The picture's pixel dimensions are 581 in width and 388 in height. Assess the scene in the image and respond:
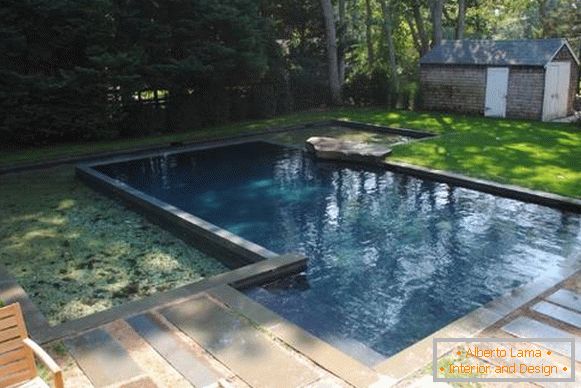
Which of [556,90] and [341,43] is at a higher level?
[341,43]

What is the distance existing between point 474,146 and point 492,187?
12.4 ft

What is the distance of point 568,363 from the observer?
14.1 ft

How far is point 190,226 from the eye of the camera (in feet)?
26.8

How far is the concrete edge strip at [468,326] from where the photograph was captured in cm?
431

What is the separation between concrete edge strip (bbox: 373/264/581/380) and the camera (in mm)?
4309

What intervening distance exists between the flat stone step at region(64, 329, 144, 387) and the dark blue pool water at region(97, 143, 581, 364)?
5.85ft

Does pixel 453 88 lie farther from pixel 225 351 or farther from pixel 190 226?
pixel 225 351

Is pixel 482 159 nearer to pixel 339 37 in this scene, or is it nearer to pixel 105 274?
pixel 105 274

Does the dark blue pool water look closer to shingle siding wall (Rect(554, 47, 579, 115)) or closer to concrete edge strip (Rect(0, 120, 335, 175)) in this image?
concrete edge strip (Rect(0, 120, 335, 175))

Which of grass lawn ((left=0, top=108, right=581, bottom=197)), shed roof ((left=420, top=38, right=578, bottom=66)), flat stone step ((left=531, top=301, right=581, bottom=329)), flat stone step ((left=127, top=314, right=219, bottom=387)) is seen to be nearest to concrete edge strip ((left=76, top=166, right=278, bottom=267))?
flat stone step ((left=127, top=314, right=219, bottom=387))

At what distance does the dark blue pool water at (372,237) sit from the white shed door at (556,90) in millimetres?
8981

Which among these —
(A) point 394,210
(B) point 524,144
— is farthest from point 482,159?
(A) point 394,210

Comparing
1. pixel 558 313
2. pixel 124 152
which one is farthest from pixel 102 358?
pixel 124 152

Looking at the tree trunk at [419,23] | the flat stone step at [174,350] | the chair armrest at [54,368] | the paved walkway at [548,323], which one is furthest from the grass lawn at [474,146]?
the chair armrest at [54,368]
